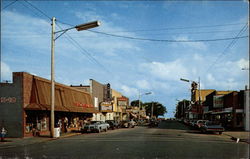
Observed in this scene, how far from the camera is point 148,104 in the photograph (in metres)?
188

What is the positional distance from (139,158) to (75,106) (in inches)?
1108

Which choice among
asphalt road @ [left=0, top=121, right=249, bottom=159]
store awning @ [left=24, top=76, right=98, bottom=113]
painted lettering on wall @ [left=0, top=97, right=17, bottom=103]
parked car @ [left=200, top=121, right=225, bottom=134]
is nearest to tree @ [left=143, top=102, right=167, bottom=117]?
store awning @ [left=24, top=76, right=98, bottom=113]

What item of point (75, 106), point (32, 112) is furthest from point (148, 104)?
point (32, 112)

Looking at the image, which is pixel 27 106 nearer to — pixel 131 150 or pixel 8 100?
pixel 8 100

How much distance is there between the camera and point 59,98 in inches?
1373

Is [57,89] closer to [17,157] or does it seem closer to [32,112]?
[32,112]

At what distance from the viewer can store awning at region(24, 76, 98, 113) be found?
28344 mm

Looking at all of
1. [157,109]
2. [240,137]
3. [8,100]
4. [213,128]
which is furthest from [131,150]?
[157,109]

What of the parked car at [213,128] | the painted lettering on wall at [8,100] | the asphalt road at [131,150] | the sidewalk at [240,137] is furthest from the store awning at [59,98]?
the sidewalk at [240,137]

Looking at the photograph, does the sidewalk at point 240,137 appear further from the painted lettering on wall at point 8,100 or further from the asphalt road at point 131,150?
the painted lettering on wall at point 8,100

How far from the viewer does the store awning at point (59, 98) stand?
2834 cm

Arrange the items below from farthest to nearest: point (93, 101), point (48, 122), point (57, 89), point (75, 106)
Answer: point (93, 101) < point (75, 106) < point (57, 89) < point (48, 122)

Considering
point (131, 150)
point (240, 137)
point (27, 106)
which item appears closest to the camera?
point (131, 150)

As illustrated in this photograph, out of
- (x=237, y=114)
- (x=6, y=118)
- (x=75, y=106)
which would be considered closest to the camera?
(x=6, y=118)
